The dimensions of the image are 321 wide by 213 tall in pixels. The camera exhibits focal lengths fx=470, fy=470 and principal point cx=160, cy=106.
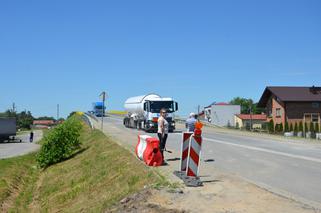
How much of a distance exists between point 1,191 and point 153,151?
9.26 metres

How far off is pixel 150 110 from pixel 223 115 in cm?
5449

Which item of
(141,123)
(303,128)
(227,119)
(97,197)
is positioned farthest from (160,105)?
(227,119)

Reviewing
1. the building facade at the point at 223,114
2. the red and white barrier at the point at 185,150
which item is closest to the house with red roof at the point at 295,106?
the building facade at the point at 223,114

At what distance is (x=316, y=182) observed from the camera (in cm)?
1265

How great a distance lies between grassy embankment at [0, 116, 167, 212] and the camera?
12617 mm

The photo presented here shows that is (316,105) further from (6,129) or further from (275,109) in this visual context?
(6,129)

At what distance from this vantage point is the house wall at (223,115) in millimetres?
90644

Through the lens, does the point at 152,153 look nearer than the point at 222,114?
Yes

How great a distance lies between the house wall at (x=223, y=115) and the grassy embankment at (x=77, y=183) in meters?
64.4

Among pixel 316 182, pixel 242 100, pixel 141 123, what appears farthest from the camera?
pixel 242 100

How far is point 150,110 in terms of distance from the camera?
41.1 metres

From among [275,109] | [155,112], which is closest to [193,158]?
[155,112]

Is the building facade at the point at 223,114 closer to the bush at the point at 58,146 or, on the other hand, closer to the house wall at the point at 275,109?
the house wall at the point at 275,109

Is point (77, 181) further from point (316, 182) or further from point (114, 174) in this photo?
point (316, 182)
